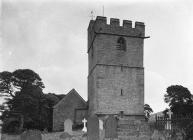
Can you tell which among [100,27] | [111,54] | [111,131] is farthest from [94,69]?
[111,131]

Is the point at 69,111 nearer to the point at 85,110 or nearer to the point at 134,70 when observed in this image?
the point at 85,110

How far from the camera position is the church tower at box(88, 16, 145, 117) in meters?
27.6

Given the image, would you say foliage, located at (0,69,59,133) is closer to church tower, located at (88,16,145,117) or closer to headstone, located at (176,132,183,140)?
church tower, located at (88,16,145,117)

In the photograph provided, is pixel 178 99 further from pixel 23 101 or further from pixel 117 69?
pixel 23 101

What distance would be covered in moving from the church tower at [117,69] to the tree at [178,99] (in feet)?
56.1

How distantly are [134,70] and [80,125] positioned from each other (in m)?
7.56

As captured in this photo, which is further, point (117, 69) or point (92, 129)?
point (117, 69)

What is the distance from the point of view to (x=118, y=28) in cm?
2897

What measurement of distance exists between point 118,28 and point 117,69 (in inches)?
153

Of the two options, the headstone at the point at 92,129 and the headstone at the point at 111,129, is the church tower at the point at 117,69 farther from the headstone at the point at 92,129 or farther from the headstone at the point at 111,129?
the headstone at the point at 92,129

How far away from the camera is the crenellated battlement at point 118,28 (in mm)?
28281

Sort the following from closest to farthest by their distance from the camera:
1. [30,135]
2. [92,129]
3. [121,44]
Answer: [30,135], [92,129], [121,44]

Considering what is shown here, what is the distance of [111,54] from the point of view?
93.0 ft

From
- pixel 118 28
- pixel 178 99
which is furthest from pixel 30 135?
pixel 178 99
